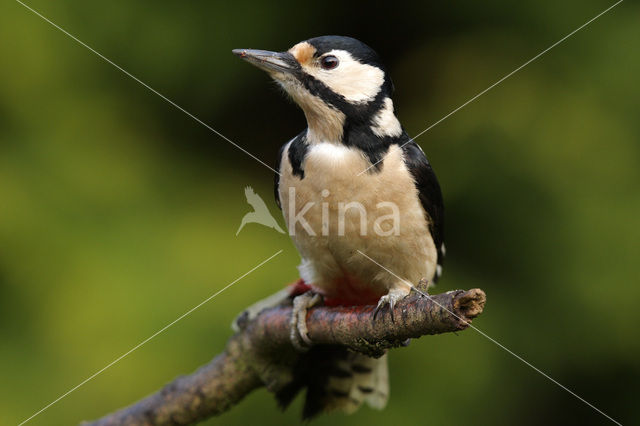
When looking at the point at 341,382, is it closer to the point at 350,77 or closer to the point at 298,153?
the point at 298,153

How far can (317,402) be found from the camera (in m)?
2.49

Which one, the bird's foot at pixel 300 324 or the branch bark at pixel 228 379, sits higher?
the bird's foot at pixel 300 324

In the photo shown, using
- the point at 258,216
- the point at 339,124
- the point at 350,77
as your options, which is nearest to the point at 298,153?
the point at 339,124

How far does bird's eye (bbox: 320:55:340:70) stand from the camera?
6.88 ft

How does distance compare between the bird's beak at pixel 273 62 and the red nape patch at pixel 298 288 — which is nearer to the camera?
the bird's beak at pixel 273 62

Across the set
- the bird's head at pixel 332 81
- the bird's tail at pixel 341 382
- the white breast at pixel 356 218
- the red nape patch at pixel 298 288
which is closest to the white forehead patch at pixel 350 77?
the bird's head at pixel 332 81

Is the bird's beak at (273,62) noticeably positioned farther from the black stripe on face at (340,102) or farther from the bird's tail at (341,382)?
the bird's tail at (341,382)

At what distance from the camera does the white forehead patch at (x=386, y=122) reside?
2109 millimetres

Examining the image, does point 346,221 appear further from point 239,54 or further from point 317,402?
point 317,402

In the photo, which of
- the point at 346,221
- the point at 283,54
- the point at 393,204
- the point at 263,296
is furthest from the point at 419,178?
the point at 263,296

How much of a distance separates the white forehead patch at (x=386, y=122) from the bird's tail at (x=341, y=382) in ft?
2.63

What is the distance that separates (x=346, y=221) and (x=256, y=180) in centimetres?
93

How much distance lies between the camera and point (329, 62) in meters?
2.10

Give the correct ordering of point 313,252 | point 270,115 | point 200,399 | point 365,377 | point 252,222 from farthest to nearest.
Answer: point 270,115, point 252,222, point 365,377, point 200,399, point 313,252
